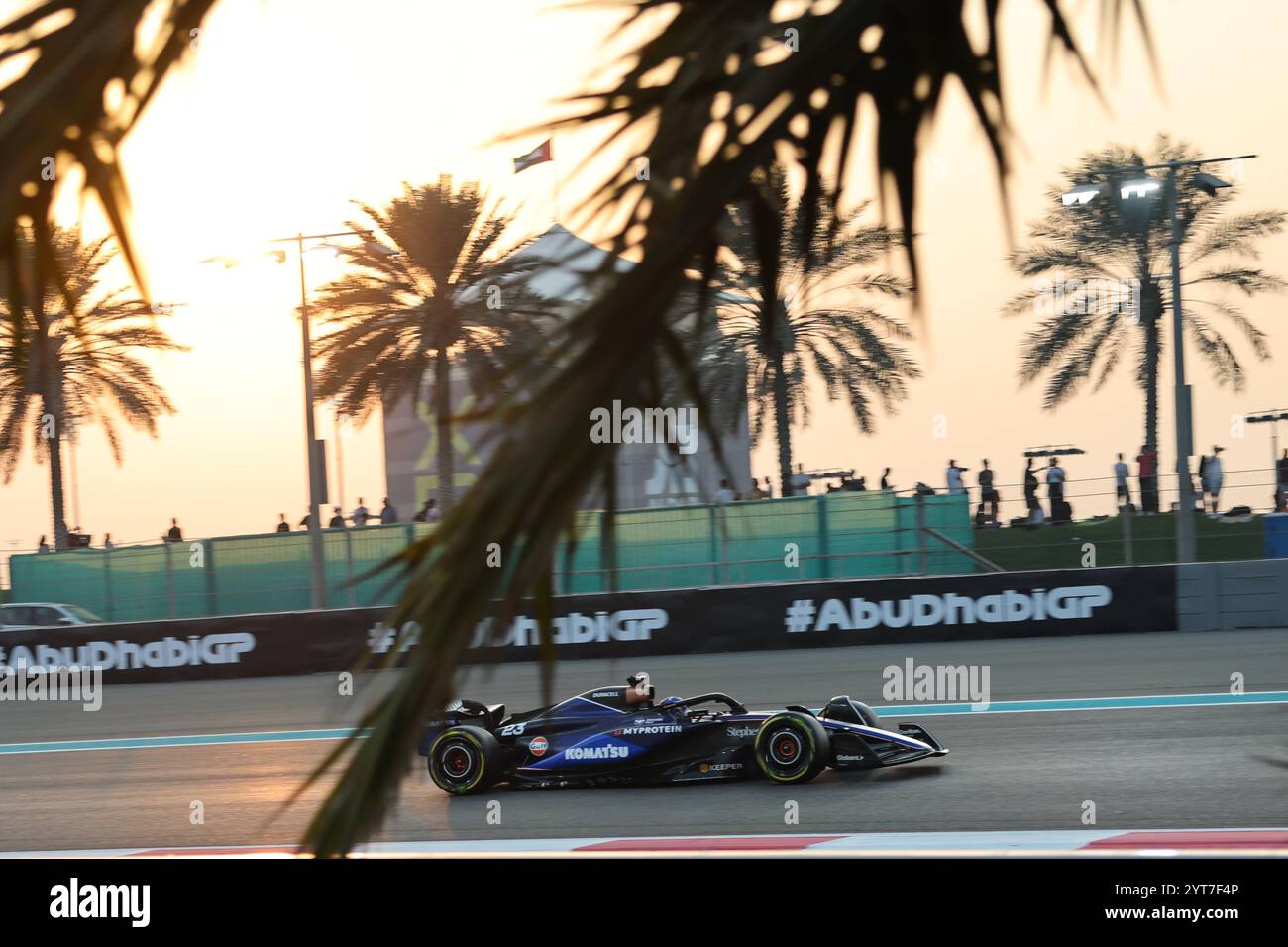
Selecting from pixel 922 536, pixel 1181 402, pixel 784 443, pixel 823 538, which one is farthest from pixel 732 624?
pixel 784 443

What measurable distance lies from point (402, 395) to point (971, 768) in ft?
53.1

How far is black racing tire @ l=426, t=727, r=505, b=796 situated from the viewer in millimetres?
9148

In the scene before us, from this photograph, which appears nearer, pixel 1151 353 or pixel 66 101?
pixel 66 101

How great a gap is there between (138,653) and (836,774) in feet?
46.6

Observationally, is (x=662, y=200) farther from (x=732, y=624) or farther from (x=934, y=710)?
(x=732, y=624)

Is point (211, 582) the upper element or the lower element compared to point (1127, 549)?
lower

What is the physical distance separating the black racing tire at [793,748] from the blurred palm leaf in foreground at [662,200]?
681 centimetres

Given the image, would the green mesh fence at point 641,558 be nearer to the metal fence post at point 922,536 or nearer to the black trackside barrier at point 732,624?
the metal fence post at point 922,536

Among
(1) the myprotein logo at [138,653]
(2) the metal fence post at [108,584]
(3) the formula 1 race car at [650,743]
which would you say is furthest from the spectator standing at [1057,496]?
(2) the metal fence post at [108,584]

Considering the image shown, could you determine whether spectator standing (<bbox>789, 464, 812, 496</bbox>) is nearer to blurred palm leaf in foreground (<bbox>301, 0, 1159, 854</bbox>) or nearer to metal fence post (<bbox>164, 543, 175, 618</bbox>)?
metal fence post (<bbox>164, 543, 175, 618</bbox>)

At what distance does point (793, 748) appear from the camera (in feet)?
28.0

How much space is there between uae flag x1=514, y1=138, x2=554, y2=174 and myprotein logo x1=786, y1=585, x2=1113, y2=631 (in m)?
15.8
